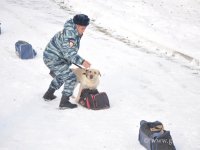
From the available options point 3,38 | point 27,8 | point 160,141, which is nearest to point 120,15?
point 27,8

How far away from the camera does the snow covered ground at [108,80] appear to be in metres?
7.29

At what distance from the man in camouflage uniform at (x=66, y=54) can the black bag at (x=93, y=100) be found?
231mm

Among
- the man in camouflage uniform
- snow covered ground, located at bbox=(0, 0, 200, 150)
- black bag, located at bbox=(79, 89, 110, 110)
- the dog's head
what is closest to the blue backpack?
snow covered ground, located at bbox=(0, 0, 200, 150)

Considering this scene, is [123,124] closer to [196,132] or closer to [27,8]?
[196,132]

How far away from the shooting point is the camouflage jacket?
26.2 feet

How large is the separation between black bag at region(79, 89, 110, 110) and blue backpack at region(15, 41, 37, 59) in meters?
3.42

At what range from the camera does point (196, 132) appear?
7777mm

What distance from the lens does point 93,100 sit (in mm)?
8500

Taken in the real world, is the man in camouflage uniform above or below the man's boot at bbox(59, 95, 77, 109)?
above

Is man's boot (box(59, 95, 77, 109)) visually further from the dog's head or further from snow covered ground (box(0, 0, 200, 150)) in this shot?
the dog's head

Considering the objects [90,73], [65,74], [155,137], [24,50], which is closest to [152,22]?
[24,50]

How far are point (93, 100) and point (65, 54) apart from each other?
3.74 ft

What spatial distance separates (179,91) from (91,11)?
27.1 ft

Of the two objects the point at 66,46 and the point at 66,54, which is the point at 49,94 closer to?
the point at 66,54
